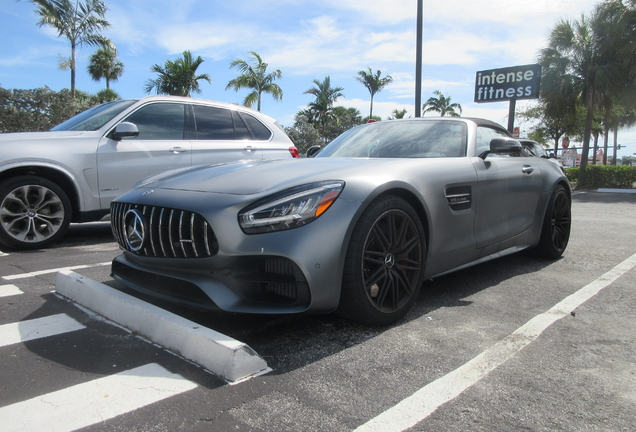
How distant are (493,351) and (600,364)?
49cm

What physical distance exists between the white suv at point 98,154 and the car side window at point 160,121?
0.04ft

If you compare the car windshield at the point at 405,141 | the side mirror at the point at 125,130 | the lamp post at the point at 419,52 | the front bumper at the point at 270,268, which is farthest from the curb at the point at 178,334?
the lamp post at the point at 419,52

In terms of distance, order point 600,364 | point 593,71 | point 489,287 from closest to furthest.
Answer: point 600,364
point 489,287
point 593,71

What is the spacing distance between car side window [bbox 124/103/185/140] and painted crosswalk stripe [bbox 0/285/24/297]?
264 centimetres

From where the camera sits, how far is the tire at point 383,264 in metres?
2.56

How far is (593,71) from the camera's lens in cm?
2144

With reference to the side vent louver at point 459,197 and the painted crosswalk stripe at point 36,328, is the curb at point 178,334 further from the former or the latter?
the side vent louver at point 459,197

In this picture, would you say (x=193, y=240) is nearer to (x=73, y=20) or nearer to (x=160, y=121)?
(x=160, y=121)

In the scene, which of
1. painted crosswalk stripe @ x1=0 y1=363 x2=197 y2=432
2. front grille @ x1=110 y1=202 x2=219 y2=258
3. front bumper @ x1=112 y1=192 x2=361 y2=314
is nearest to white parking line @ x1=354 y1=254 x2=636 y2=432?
front bumper @ x1=112 y1=192 x2=361 y2=314

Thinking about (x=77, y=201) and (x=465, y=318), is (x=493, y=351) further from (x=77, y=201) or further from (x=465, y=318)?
(x=77, y=201)

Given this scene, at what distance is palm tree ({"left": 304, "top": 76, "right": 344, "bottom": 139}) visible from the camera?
1817 inches

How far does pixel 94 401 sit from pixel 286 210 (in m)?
1.15

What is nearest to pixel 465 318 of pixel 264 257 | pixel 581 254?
pixel 264 257

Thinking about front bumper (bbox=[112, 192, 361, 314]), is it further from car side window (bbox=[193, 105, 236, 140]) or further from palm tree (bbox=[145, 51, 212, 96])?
palm tree (bbox=[145, 51, 212, 96])
